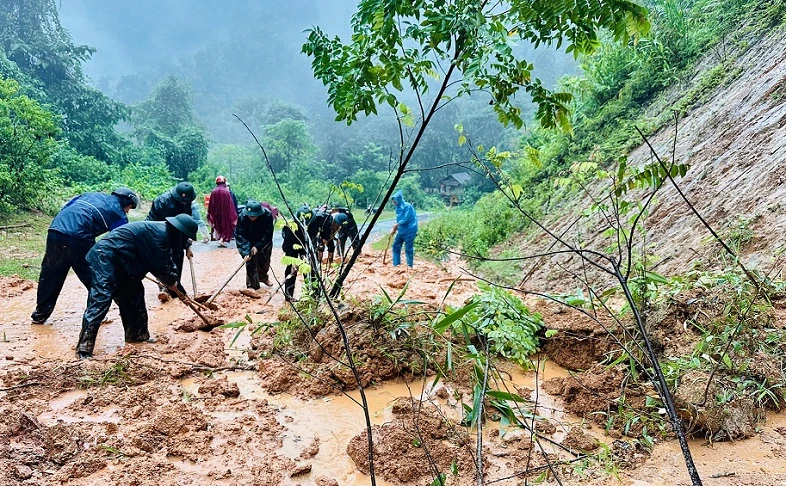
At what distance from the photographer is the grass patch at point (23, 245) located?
22.0 feet

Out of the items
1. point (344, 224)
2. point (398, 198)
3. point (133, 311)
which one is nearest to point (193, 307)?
point (133, 311)

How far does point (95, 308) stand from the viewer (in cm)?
394

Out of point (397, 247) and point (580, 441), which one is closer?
point (580, 441)

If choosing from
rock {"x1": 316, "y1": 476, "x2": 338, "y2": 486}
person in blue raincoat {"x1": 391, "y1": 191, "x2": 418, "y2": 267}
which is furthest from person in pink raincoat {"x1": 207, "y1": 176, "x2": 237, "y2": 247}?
rock {"x1": 316, "y1": 476, "x2": 338, "y2": 486}

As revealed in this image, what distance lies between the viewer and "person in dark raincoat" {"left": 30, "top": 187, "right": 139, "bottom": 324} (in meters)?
4.54

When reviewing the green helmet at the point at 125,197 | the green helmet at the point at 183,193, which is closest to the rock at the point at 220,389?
the green helmet at the point at 125,197

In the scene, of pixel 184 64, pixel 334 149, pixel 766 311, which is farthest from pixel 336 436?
pixel 184 64

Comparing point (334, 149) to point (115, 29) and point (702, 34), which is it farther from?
point (115, 29)

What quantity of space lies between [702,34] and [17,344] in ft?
39.7

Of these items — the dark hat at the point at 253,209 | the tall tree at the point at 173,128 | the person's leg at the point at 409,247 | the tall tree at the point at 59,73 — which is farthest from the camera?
the tall tree at the point at 173,128

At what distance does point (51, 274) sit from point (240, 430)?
3.26m

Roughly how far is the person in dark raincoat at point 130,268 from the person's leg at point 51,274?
0.75 m

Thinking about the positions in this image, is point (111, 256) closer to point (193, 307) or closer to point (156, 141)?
point (193, 307)

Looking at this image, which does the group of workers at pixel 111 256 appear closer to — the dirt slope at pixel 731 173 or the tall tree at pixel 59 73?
the dirt slope at pixel 731 173
